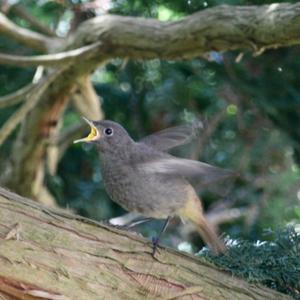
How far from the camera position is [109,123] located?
4.57 metres

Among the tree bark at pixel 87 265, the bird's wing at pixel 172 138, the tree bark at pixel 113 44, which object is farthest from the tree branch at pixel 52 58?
the tree bark at pixel 87 265

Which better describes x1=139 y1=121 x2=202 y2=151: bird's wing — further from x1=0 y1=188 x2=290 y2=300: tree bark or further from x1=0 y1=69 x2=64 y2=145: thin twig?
x1=0 y1=69 x2=64 y2=145: thin twig

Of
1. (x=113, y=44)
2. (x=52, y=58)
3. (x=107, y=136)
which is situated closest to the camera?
(x=107, y=136)

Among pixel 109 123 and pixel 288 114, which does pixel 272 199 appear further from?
pixel 109 123

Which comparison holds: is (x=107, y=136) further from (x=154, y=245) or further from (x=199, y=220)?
(x=154, y=245)

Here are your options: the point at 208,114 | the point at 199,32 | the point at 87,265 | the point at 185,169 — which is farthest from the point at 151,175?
the point at 208,114

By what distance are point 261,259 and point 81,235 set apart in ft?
2.94

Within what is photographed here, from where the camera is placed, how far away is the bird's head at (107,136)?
4.46 m

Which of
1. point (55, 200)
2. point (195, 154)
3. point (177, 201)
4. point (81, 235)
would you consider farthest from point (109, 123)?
point (55, 200)

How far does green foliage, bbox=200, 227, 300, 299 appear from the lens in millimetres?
3877

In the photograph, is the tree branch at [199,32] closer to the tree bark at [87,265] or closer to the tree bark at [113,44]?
the tree bark at [113,44]

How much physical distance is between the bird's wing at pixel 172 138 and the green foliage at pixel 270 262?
0.74 m

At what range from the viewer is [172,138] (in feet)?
15.0

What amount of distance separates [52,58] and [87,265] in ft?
6.76
